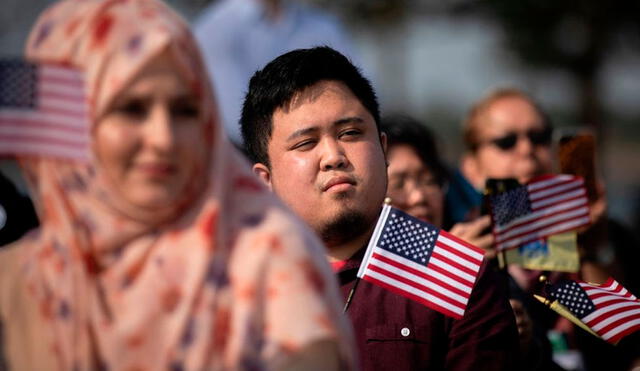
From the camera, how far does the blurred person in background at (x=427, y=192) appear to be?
4246mm

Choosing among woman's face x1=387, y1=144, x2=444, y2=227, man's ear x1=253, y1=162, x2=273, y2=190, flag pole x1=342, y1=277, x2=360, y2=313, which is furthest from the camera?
woman's face x1=387, y1=144, x2=444, y2=227

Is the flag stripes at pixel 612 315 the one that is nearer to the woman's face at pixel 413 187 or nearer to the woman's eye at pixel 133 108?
the woman's face at pixel 413 187

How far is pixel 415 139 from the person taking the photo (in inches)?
216

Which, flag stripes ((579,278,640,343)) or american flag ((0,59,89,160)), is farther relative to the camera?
flag stripes ((579,278,640,343))

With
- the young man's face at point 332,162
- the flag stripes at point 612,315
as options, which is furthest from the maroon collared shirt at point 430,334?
the flag stripes at point 612,315

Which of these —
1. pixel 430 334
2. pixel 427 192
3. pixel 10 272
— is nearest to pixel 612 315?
pixel 430 334

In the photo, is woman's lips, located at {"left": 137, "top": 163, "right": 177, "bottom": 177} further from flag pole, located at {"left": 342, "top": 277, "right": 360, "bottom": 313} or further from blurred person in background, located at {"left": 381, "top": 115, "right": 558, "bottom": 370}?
blurred person in background, located at {"left": 381, "top": 115, "right": 558, "bottom": 370}

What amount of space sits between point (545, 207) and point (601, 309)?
0.99 metres

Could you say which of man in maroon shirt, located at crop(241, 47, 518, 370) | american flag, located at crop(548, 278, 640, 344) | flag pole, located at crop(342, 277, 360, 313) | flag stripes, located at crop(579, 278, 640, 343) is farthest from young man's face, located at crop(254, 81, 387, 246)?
flag stripes, located at crop(579, 278, 640, 343)

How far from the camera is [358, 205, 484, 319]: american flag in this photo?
362 cm

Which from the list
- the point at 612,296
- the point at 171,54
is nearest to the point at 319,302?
the point at 171,54

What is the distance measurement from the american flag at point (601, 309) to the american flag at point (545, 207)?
2.67ft

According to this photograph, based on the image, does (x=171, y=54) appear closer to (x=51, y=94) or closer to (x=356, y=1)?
(x=51, y=94)

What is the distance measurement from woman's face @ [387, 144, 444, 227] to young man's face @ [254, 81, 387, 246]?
1.24m
